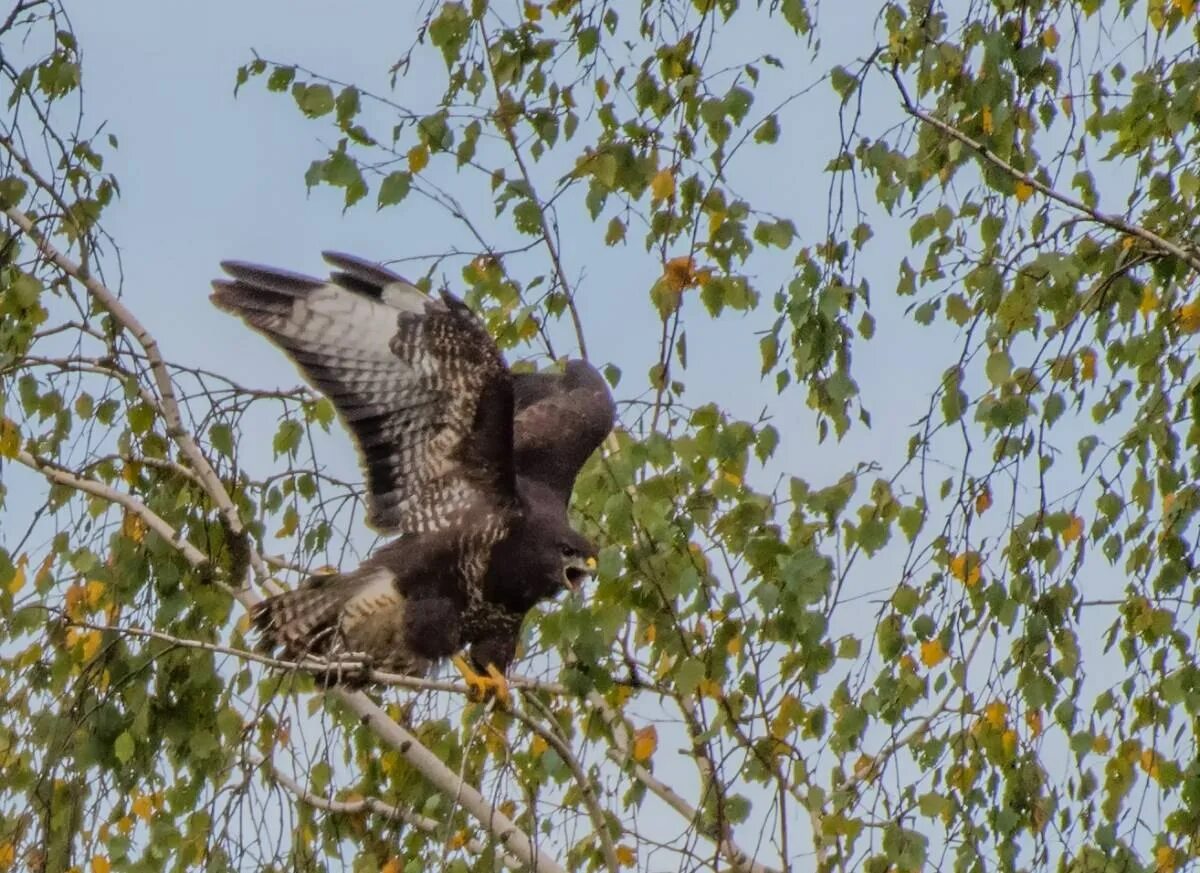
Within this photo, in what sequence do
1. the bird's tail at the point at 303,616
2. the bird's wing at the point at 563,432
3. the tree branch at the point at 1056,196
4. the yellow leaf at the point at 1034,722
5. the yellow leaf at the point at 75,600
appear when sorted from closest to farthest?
1. the tree branch at the point at 1056,196
2. the yellow leaf at the point at 1034,722
3. the bird's tail at the point at 303,616
4. the yellow leaf at the point at 75,600
5. the bird's wing at the point at 563,432

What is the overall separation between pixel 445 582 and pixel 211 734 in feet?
2.44

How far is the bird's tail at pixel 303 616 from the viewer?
14.3ft

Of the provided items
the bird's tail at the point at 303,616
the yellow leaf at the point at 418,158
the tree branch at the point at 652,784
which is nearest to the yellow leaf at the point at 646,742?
the tree branch at the point at 652,784

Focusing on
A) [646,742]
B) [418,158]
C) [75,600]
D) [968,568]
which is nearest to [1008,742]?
[968,568]

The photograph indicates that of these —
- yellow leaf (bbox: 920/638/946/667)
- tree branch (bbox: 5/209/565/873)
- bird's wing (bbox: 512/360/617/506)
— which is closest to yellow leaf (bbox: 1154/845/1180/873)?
yellow leaf (bbox: 920/638/946/667)

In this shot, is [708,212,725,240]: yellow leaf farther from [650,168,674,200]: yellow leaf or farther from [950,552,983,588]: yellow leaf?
[950,552,983,588]: yellow leaf

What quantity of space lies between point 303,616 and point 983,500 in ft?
5.29

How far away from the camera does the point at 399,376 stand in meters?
4.59

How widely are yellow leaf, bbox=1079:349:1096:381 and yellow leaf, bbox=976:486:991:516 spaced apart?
619mm

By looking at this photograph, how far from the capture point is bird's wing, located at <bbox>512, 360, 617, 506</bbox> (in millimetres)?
4914

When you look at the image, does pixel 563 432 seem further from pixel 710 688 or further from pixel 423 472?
pixel 710 688

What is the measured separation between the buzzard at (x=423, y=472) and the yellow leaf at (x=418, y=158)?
0.27m

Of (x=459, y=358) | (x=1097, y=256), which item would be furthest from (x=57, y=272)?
(x=1097, y=256)

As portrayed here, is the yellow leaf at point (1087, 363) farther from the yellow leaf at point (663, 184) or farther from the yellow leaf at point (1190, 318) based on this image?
the yellow leaf at point (663, 184)
